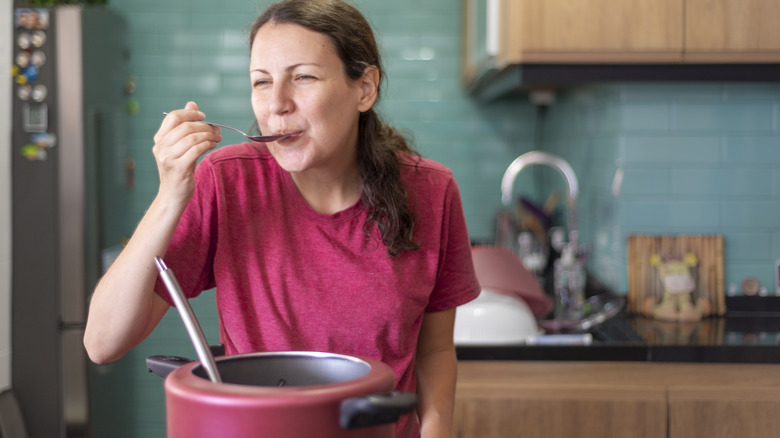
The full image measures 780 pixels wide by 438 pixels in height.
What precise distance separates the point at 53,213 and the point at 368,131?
1.92 m

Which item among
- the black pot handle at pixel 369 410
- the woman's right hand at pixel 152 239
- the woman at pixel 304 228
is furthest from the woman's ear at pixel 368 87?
the black pot handle at pixel 369 410

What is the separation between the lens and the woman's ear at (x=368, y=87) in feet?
3.59

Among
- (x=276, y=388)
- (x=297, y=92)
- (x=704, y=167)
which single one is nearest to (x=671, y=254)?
(x=704, y=167)

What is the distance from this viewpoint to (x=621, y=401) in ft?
6.10

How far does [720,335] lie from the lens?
2021mm

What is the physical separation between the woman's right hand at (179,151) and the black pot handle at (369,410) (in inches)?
13.9

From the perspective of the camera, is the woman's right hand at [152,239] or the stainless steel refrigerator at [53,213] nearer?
the woman's right hand at [152,239]

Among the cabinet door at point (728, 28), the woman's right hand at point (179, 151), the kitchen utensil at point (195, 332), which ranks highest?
the cabinet door at point (728, 28)

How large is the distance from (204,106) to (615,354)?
2.35m

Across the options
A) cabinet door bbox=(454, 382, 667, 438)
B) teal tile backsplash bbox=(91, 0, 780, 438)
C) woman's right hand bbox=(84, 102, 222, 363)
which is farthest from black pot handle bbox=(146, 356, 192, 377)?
teal tile backsplash bbox=(91, 0, 780, 438)

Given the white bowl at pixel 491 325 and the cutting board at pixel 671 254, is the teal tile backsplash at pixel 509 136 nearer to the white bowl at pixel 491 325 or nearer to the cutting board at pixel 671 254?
the cutting board at pixel 671 254

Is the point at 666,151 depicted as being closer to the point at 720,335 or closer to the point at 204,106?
the point at 720,335

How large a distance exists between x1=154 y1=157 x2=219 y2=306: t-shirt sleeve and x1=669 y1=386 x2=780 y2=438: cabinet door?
1233 mm

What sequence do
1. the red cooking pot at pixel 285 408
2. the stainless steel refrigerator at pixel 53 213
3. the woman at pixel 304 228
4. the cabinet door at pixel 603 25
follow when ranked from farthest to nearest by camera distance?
the stainless steel refrigerator at pixel 53 213, the cabinet door at pixel 603 25, the woman at pixel 304 228, the red cooking pot at pixel 285 408
